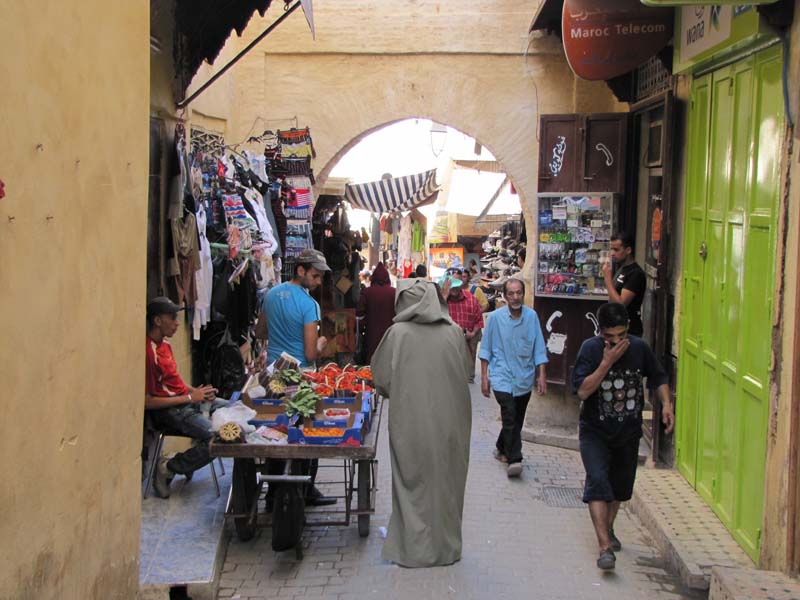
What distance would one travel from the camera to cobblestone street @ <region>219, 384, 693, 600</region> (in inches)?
223

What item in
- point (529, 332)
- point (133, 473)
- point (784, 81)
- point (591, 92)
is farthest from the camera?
point (591, 92)

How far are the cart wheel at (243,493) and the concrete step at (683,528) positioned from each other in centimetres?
270

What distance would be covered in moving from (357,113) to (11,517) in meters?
9.33

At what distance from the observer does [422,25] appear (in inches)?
474

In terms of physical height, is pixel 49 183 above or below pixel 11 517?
above

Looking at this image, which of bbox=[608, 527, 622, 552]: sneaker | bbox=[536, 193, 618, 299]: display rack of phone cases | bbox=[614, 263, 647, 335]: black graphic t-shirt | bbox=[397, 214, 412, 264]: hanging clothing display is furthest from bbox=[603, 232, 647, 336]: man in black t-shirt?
bbox=[397, 214, 412, 264]: hanging clothing display

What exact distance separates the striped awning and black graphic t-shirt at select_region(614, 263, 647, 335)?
8116mm

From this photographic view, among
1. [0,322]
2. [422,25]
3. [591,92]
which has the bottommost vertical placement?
[0,322]

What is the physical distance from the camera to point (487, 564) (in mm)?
6141

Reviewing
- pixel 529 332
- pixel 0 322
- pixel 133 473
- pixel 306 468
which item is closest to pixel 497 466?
pixel 529 332

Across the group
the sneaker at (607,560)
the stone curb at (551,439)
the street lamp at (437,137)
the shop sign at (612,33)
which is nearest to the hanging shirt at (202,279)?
the shop sign at (612,33)

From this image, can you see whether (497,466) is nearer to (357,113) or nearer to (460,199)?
(357,113)

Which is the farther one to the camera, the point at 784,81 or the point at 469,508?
the point at 469,508

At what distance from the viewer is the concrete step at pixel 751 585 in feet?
15.5
